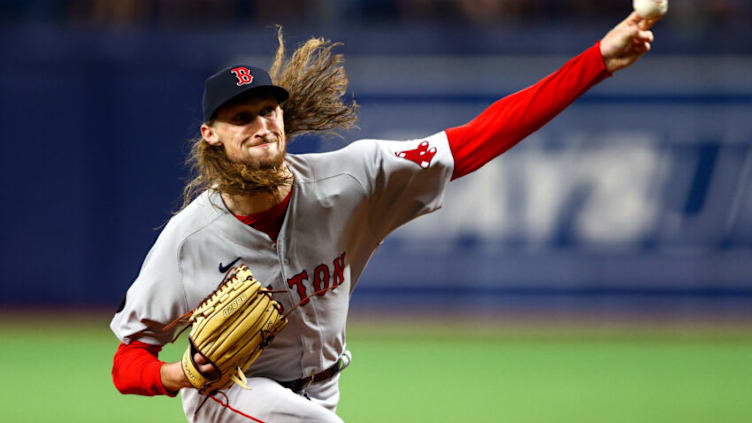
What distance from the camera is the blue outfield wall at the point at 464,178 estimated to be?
10133 millimetres

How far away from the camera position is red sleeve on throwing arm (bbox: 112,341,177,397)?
3.76 metres

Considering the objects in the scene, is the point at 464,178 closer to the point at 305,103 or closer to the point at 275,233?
the point at 305,103

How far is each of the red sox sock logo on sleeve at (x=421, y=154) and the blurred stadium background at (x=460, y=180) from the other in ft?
18.5

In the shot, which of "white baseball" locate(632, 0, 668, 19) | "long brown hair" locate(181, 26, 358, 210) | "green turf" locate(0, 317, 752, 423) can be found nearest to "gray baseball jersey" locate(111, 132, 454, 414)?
"long brown hair" locate(181, 26, 358, 210)

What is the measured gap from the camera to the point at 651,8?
3.51m

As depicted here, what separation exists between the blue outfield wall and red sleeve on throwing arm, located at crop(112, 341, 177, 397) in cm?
633

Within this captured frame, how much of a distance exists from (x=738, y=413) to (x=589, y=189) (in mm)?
4039

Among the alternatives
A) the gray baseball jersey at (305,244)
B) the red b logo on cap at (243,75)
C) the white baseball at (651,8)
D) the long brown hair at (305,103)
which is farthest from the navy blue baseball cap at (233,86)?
the white baseball at (651,8)

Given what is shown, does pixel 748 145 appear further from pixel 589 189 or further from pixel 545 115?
pixel 545 115

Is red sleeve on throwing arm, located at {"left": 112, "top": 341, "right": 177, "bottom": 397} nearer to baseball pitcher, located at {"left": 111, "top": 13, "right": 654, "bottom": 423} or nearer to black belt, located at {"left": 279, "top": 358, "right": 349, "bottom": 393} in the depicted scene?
baseball pitcher, located at {"left": 111, "top": 13, "right": 654, "bottom": 423}

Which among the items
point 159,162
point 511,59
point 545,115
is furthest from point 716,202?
point 545,115

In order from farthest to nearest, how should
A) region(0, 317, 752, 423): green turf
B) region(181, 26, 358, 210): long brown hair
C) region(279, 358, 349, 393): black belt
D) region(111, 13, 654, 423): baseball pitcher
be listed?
1. region(0, 317, 752, 423): green turf
2. region(279, 358, 349, 393): black belt
3. region(181, 26, 358, 210): long brown hair
4. region(111, 13, 654, 423): baseball pitcher

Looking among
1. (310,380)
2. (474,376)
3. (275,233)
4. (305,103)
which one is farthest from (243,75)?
(474,376)

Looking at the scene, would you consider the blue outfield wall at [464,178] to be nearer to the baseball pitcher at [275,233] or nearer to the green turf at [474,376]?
the green turf at [474,376]
